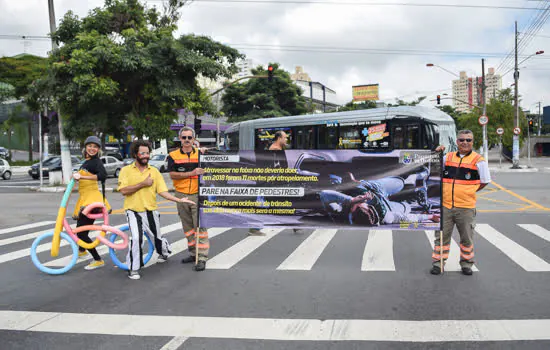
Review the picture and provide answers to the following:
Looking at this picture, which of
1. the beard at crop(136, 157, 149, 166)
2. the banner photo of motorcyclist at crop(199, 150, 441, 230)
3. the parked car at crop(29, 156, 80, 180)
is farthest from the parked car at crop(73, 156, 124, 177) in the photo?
the beard at crop(136, 157, 149, 166)

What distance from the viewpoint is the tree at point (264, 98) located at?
5022 centimetres

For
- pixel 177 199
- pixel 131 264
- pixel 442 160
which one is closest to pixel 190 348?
pixel 131 264

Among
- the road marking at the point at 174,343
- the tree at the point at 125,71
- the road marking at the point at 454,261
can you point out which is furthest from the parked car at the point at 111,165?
the road marking at the point at 174,343

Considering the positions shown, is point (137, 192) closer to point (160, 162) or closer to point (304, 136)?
point (304, 136)

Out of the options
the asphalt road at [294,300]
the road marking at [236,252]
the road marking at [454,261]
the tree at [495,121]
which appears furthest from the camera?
the tree at [495,121]

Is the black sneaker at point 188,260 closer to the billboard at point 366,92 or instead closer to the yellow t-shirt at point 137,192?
the yellow t-shirt at point 137,192

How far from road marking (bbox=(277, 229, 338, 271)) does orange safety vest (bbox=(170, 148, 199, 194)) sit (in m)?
1.72

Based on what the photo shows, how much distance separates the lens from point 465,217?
6395mm

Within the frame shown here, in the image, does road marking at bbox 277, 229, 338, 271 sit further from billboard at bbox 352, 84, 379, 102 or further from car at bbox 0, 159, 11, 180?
billboard at bbox 352, 84, 379, 102

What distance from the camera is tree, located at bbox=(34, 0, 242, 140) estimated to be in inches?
818

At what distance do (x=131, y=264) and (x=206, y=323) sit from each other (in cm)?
210

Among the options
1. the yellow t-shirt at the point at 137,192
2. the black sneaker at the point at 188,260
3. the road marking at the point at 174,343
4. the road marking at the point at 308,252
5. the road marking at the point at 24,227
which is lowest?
the road marking at the point at 24,227

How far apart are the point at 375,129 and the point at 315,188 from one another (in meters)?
13.8

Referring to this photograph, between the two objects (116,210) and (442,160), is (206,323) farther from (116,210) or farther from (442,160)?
(116,210)
